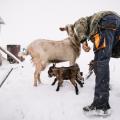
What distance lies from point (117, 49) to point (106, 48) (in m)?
0.52

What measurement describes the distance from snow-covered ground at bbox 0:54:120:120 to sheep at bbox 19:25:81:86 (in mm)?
495

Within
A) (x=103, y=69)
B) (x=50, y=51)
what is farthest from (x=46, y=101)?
(x=50, y=51)

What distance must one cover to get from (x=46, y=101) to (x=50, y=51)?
5.51 feet

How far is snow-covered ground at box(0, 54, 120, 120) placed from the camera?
16.2 feet

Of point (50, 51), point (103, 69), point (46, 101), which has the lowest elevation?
point (46, 101)

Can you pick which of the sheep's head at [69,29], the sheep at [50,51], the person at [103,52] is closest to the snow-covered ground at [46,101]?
the person at [103,52]

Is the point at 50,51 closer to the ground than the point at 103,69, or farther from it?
closer to the ground

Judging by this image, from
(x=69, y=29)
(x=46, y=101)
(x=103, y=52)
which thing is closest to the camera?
(x=103, y=52)

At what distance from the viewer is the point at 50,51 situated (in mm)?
6902

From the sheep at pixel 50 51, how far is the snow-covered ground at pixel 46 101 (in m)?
Result: 0.49

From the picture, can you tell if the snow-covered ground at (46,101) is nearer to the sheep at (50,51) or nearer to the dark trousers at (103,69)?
the dark trousers at (103,69)

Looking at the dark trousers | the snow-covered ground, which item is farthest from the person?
the snow-covered ground

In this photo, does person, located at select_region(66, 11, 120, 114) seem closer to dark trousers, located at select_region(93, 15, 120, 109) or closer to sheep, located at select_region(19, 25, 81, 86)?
dark trousers, located at select_region(93, 15, 120, 109)

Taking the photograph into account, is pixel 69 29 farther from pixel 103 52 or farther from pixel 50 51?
pixel 103 52
